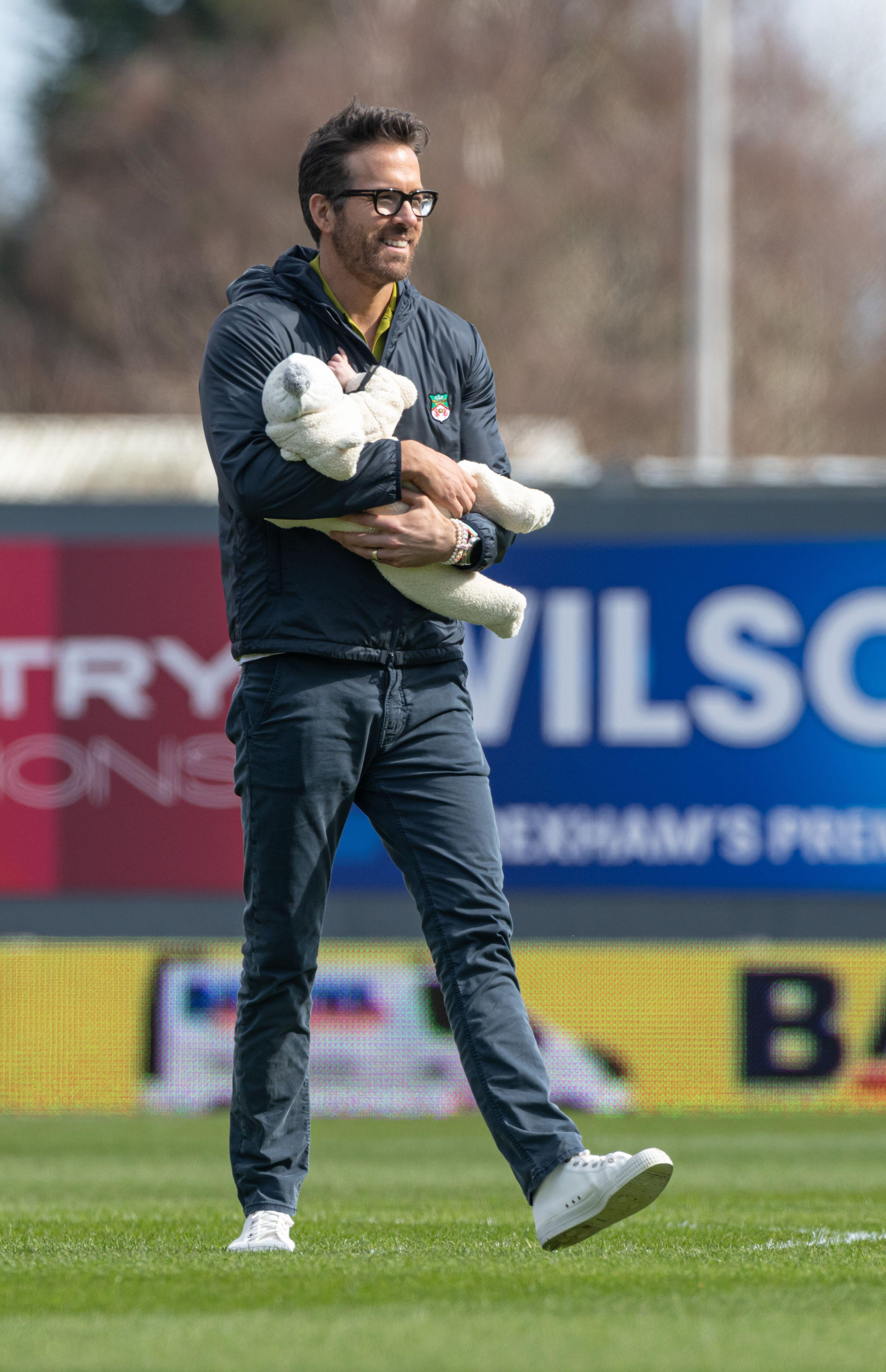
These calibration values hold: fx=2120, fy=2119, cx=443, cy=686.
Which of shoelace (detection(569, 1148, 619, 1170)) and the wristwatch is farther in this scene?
the wristwatch

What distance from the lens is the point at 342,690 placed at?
3.78 meters

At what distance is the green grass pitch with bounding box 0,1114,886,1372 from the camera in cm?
291

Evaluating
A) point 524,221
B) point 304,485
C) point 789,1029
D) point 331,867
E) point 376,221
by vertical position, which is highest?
point 524,221

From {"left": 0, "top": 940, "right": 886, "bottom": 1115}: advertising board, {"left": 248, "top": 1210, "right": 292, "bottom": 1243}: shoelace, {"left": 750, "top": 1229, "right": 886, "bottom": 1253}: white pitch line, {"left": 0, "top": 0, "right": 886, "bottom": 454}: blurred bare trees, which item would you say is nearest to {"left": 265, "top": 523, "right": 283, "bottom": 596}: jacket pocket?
{"left": 248, "top": 1210, "right": 292, "bottom": 1243}: shoelace

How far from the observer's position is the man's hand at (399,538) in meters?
3.75

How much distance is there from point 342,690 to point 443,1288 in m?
1.05

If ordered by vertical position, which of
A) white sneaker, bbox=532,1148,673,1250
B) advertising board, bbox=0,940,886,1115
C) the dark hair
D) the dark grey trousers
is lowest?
advertising board, bbox=0,940,886,1115

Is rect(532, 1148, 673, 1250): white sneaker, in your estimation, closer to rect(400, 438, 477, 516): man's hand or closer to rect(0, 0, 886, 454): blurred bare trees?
rect(400, 438, 477, 516): man's hand

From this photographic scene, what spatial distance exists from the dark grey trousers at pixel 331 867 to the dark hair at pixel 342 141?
33.6 inches

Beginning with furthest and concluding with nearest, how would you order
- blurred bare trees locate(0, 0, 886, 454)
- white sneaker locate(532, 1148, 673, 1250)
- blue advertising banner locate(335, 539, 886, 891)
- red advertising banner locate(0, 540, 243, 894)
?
blurred bare trees locate(0, 0, 886, 454) < red advertising banner locate(0, 540, 243, 894) < blue advertising banner locate(335, 539, 886, 891) < white sneaker locate(532, 1148, 673, 1250)

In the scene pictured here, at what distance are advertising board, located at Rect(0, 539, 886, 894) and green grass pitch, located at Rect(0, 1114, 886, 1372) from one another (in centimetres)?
368

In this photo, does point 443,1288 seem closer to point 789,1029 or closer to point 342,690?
Answer: point 342,690

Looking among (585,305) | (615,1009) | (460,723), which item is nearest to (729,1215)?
(460,723)

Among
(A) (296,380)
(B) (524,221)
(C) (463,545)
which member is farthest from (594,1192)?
(B) (524,221)
